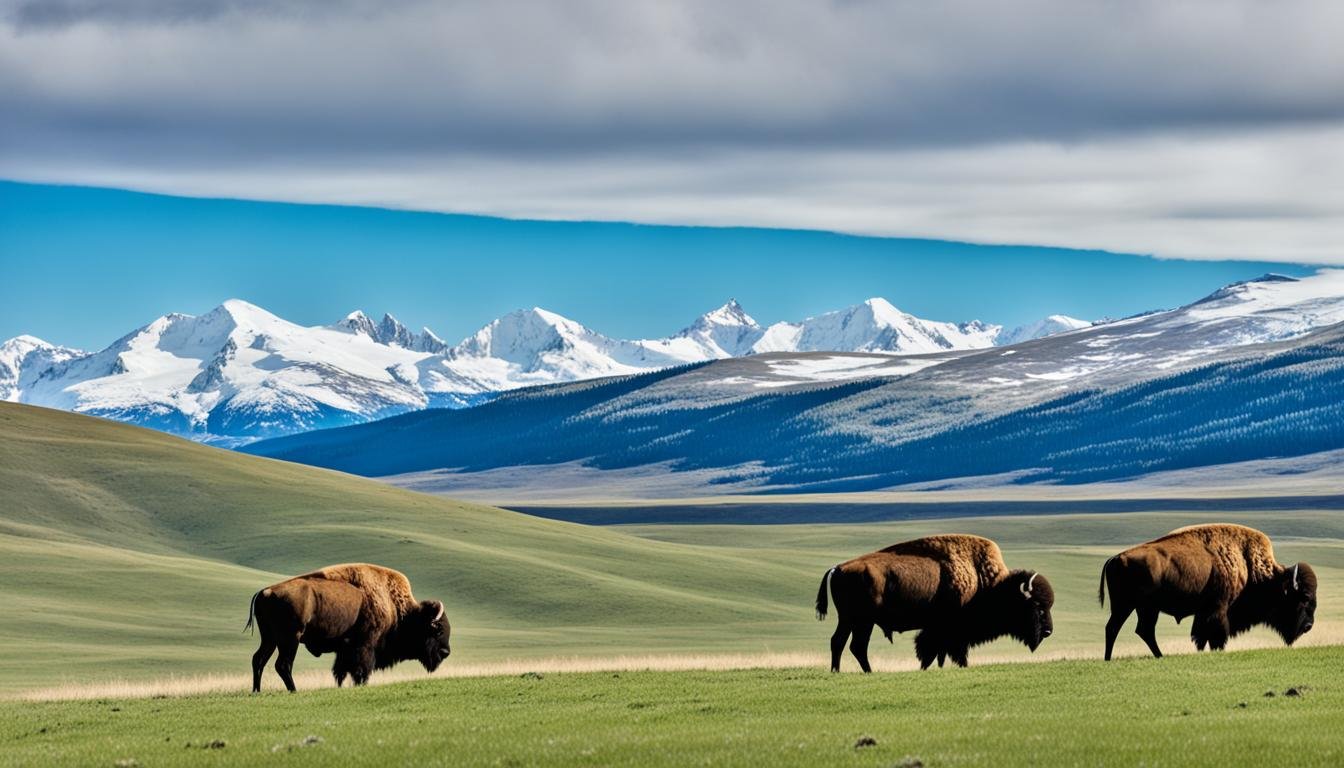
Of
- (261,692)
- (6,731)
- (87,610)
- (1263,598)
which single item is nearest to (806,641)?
(87,610)

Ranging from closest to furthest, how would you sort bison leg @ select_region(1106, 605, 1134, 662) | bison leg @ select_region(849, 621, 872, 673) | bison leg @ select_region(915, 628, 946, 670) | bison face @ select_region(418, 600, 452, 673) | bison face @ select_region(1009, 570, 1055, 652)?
bison leg @ select_region(849, 621, 872, 673) → bison leg @ select_region(1106, 605, 1134, 662) → bison leg @ select_region(915, 628, 946, 670) → bison face @ select_region(1009, 570, 1055, 652) → bison face @ select_region(418, 600, 452, 673)

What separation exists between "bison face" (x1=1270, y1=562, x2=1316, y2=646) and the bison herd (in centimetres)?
2

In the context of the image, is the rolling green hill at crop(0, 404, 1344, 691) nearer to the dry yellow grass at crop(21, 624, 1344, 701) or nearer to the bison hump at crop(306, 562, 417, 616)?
the dry yellow grass at crop(21, 624, 1344, 701)

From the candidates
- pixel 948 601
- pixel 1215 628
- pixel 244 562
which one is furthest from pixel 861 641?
pixel 244 562

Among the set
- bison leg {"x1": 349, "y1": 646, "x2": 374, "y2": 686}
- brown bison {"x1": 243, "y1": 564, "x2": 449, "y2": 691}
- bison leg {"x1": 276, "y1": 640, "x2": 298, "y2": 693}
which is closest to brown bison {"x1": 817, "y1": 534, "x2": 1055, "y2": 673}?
brown bison {"x1": 243, "y1": 564, "x2": 449, "y2": 691}

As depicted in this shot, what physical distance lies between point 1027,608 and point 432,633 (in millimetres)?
11046

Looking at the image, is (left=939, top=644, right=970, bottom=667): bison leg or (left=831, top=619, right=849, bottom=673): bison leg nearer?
(left=831, top=619, right=849, bottom=673): bison leg

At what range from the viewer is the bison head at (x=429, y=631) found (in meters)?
32.8

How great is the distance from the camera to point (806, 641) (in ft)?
220

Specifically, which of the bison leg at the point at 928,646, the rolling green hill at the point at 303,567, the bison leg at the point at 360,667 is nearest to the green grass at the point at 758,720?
the bison leg at the point at 928,646

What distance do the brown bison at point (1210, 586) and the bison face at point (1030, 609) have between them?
3.49ft

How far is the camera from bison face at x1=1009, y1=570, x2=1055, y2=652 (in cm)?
3131

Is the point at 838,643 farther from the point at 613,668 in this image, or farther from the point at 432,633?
the point at 432,633

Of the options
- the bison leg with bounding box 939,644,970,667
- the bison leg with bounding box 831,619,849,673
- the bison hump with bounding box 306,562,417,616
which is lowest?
the bison leg with bounding box 939,644,970,667
